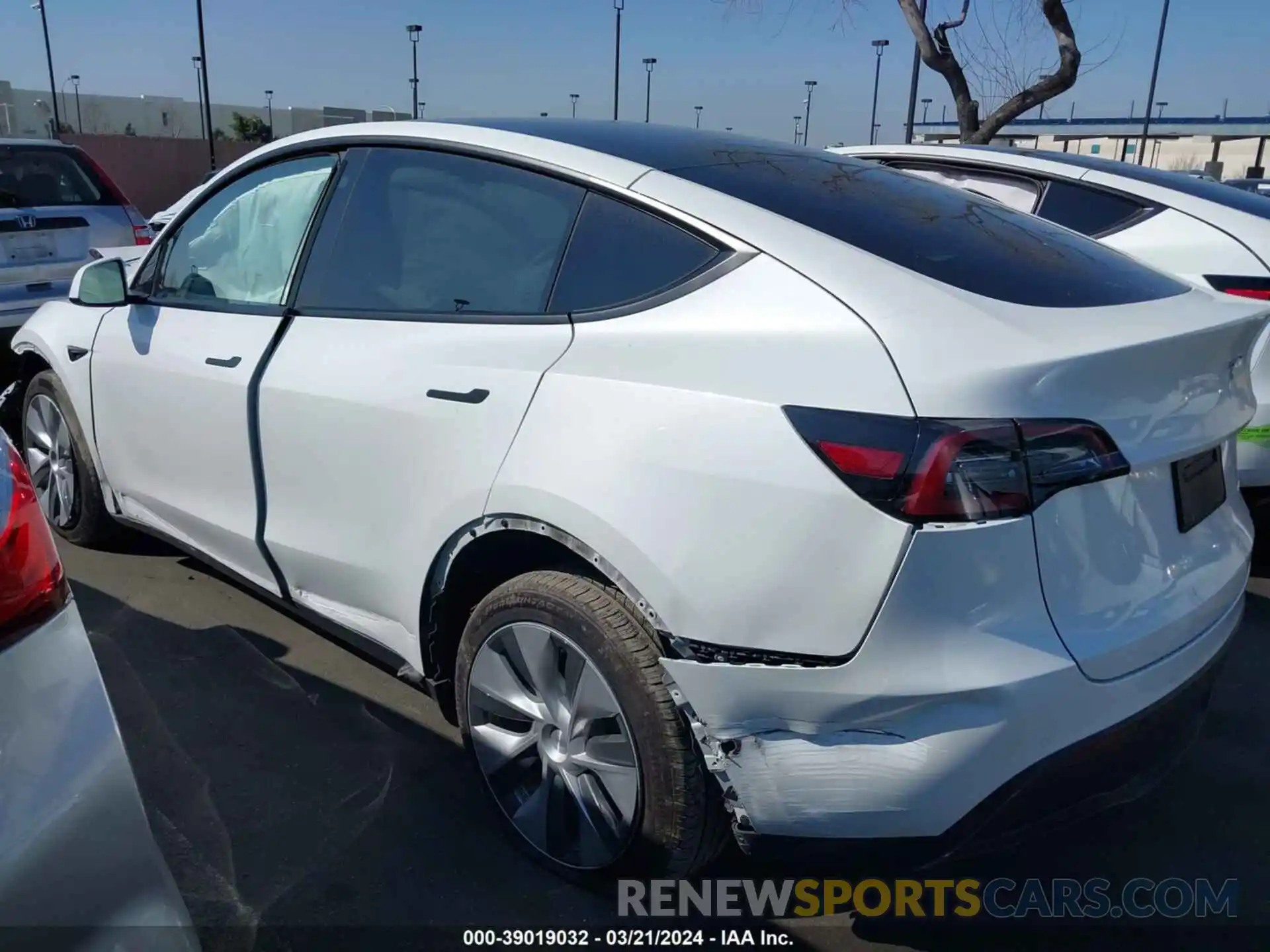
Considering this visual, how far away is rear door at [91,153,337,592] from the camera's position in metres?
3.13

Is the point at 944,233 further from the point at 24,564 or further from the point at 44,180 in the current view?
the point at 44,180

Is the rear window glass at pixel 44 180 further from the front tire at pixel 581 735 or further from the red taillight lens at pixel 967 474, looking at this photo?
the red taillight lens at pixel 967 474

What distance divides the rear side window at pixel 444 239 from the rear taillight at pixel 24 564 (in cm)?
117

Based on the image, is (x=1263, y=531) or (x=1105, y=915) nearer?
(x=1105, y=915)

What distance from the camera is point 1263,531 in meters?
4.56

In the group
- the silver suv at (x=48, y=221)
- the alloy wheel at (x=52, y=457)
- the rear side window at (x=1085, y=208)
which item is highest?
the rear side window at (x=1085, y=208)

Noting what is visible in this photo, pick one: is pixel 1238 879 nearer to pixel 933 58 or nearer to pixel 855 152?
pixel 855 152

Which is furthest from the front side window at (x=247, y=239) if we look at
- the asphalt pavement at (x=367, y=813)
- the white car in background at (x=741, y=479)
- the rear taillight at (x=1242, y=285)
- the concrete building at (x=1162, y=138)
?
the concrete building at (x=1162, y=138)

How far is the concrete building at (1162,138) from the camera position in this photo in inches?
1879

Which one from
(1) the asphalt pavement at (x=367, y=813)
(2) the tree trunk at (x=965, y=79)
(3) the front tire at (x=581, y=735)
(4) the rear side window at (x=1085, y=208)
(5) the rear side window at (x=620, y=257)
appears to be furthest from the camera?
(2) the tree trunk at (x=965, y=79)

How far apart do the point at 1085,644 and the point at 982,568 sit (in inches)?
11.0

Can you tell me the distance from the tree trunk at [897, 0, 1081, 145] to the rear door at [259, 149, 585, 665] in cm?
776

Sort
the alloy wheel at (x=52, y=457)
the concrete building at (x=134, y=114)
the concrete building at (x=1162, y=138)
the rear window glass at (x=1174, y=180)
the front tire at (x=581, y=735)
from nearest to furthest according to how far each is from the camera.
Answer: the front tire at (x=581, y=735)
the alloy wheel at (x=52, y=457)
the rear window glass at (x=1174, y=180)
the concrete building at (x=1162, y=138)
the concrete building at (x=134, y=114)

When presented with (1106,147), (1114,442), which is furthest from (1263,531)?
(1106,147)
